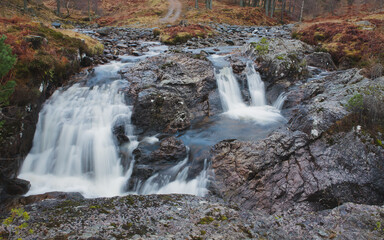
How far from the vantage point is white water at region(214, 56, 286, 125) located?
455 inches

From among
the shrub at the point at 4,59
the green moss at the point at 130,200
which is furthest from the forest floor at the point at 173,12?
the green moss at the point at 130,200

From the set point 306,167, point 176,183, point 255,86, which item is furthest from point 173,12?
point 306,167

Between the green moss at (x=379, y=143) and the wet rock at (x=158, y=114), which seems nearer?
the green moss at (x=379, y=143)

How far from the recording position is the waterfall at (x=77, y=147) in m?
8.07

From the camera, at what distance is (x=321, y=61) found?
1598 centimetres

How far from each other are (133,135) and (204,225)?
20.6ft

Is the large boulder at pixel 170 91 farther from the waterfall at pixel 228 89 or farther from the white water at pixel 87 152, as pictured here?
the white water at pixel 87 152

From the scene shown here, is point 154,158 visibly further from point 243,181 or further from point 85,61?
point 85,61

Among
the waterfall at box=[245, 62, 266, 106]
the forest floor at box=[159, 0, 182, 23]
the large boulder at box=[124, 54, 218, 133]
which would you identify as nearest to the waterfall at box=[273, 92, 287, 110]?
the waterfall at box=[245, 62, 266, 106]

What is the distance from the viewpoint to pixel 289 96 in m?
12.3

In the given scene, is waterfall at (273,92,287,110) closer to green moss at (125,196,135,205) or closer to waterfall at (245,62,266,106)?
waterfall at (245,62,266,106)

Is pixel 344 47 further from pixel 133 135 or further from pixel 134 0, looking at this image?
pixel 134 0

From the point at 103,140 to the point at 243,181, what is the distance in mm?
5931

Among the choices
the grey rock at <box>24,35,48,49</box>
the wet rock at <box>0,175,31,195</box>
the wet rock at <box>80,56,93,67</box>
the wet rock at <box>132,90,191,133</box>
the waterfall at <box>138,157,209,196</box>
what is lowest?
the waterfall at <box>138,157,209,196</box>
